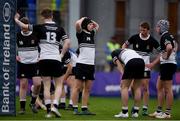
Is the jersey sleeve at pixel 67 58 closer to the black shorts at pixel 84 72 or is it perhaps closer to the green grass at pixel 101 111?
the green grass at pixel 101 111

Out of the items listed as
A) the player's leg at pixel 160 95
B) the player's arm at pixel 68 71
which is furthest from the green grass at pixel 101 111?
the player's arm at pixel 68 71

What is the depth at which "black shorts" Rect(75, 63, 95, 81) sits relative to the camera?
1866cm

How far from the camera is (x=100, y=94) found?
91.7 feet

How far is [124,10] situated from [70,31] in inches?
132

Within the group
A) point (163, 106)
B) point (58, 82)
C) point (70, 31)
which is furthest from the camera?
point (70, 31)

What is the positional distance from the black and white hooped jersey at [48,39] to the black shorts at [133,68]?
4.77 feet

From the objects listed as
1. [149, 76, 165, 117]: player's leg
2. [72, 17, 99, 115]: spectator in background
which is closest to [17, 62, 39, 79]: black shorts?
[72, 17, 99, 115]: spectator in background

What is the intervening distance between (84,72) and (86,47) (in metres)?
0.54

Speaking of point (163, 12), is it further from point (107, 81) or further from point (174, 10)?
point (107, 81)

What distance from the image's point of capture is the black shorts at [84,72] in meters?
18.7

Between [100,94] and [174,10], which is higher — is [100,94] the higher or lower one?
the lower one

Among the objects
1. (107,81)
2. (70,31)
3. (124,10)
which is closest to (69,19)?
(70,31)

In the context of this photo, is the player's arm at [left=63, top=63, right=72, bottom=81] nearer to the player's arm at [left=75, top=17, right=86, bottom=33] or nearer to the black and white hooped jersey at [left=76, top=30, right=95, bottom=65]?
the black and white hooped jersey at [left=76, top=30, right=95, bottom=65]

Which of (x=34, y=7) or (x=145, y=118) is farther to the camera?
(x=34, y=7)
